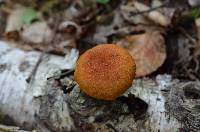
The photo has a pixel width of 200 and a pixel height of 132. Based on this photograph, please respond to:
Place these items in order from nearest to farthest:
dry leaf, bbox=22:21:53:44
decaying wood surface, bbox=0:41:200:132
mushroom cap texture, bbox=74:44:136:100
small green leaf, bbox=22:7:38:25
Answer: mushroom cap texture, bbox=74:44:136:100 < decaying wood surface, bbox=0:41:200:132 < dry leaf, bbox=22:21:53:44 < small green leaf, bbox=22:7:38:25

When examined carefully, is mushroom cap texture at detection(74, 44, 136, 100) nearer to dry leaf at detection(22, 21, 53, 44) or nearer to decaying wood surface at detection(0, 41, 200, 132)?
decaying wood surface at detection(0, 41, 200, 132)

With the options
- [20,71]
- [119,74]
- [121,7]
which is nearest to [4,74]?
[20,71]

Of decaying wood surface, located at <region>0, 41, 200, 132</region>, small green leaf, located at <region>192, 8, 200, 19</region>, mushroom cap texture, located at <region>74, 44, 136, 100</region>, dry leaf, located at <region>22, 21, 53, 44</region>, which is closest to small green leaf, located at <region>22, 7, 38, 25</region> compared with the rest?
dry leaf, located at <region>22, 21, 53, 44</region>

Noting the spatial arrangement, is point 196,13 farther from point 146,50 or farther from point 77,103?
point 77,103

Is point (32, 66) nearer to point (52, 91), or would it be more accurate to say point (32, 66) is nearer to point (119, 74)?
point (52, 91)

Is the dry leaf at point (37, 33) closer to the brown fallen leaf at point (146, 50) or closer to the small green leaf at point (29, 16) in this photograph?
the small green leaf at point (29, 16)

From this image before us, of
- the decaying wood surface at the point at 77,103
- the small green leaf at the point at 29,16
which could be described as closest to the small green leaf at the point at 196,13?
the decaying wood surface at the point at 77,103
